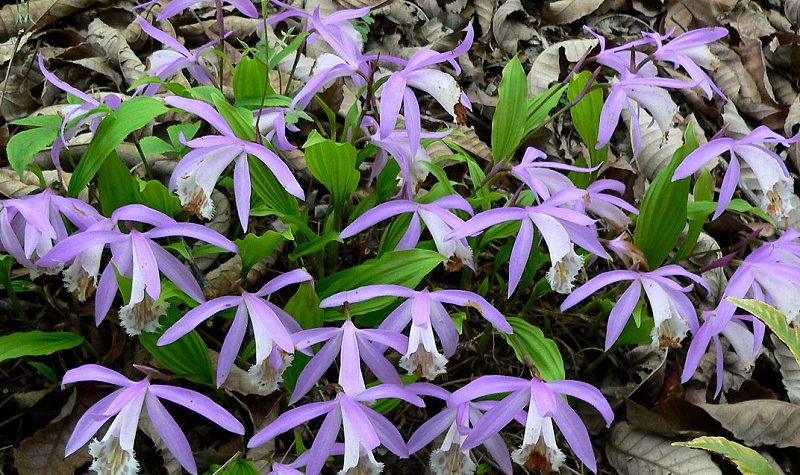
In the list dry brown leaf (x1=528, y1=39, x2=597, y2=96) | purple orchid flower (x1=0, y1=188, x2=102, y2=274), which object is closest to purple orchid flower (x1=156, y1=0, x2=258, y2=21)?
purple orchid flower (x1=0, y1=188, x2=102, y2=274)

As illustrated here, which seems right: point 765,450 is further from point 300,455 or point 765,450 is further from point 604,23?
point 604,23

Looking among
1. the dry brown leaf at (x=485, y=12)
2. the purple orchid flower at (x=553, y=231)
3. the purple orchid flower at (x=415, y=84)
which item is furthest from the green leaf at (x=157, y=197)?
the dry brown leaf at (x=485, y=12)

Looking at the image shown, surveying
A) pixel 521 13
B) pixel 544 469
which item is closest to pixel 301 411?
pixel 544 469

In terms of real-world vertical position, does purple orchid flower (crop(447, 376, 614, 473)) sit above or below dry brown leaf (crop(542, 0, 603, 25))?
below

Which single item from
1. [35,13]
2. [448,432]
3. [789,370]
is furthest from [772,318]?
[35,13]

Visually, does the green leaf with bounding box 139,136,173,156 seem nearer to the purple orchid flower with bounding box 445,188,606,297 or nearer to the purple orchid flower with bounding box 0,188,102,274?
the purple orchid flower with bounding box 0,188,102,274

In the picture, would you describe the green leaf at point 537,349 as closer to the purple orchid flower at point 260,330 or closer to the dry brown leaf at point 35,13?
the purple orchid flower at point 260,330
